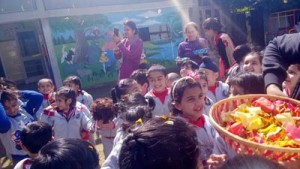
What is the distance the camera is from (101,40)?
930 cm

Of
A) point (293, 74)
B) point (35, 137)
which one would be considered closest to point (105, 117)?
point (35, 137)

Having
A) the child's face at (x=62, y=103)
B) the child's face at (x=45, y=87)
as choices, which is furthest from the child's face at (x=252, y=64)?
the child's face at (x=45, y=87)

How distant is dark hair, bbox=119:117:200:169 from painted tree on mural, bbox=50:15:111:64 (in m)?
7.91

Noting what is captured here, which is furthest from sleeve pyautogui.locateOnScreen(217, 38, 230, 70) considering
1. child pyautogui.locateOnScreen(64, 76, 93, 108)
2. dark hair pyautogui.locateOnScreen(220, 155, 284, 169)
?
dark hair pyautogui.locateOnScreen(220, 155, 284, 169)

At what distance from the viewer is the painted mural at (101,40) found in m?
8.80

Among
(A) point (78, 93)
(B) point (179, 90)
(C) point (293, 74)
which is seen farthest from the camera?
(A) point (78, 93)

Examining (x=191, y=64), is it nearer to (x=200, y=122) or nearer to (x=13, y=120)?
(x=200, y=122)

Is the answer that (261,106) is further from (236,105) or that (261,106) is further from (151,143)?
(151,143)

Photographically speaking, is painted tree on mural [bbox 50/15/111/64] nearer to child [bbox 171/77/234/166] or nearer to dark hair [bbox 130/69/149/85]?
dark hair [bbox 130/69/149/85]

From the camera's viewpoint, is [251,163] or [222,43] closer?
[251,163]

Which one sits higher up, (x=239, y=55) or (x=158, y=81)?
(x=239, y=55)

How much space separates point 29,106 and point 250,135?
9.23 feet

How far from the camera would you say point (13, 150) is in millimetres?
3201

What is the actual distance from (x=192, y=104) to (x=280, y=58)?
643 millimetres
